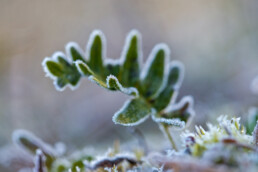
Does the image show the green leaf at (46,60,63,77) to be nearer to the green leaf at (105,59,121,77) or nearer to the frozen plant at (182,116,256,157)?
the green leaf at (105,59,121,77)

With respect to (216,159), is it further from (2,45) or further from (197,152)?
(2,45)

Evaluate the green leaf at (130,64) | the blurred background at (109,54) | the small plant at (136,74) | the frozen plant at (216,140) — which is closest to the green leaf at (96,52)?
the small plant at (136,74)

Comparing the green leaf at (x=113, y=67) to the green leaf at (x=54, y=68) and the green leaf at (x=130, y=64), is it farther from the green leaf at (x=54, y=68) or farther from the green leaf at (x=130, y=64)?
the green leaf at (x=54, y=68)

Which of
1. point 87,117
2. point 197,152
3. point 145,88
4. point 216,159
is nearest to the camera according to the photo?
point 216,159

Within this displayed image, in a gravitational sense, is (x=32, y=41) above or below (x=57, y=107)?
above

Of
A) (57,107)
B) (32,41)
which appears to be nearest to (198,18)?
(32,41)

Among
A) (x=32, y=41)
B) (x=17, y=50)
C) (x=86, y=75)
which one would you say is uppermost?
(x=32, y=41)

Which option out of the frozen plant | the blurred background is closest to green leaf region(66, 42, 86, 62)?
the frozen plant

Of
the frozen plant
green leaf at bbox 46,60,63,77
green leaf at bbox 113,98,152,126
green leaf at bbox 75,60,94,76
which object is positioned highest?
green leaf at bbox 46,60,63,77

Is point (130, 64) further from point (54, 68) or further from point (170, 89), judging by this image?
point (54, 68)
